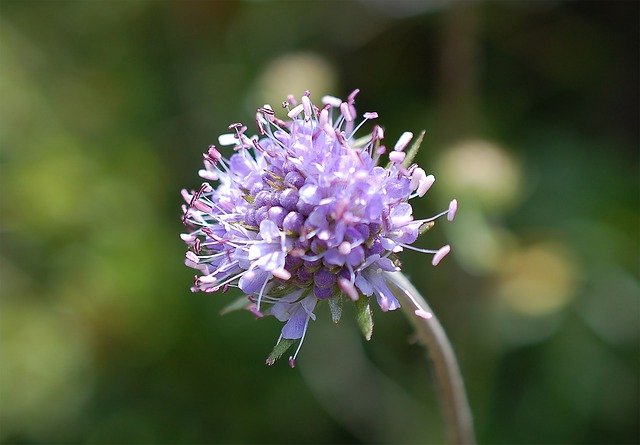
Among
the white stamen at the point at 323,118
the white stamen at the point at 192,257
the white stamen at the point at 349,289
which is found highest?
the white stamen at the point at 323,118

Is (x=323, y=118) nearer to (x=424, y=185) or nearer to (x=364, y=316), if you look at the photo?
(x=424, y=185)

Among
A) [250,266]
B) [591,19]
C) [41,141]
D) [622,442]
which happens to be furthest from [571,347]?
[41,141]

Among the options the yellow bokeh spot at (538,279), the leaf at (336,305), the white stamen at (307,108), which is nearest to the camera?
the leaf at (336,305)

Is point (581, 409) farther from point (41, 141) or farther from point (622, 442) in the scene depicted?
point (41, 141)

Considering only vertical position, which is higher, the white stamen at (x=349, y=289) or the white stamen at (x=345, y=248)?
the white stamen at (x=345, y=248)

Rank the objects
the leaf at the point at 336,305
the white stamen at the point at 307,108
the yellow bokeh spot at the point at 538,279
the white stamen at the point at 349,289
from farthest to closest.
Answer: the yellow bokeh spot at the point at 538,279, the white stamen at the point at 307,108, the leaf at the point at 336,305, the white stamen at the point at 349,289

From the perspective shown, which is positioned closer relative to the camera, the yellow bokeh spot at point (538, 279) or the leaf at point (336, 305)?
the leaf at point (336, 305)

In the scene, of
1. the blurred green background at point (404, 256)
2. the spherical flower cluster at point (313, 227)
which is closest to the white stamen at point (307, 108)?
the spherical flower cluster at point (313, 227)

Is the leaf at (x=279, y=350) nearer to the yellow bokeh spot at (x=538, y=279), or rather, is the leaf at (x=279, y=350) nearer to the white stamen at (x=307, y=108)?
the white stamen at (x=307, y=108)
